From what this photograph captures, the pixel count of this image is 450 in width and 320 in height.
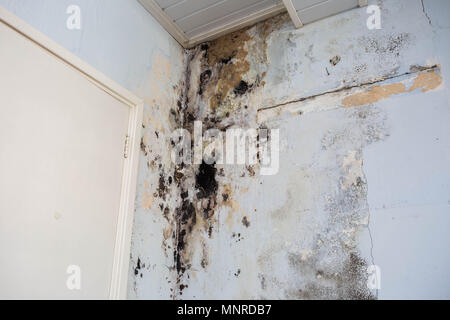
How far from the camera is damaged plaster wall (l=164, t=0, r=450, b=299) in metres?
1.67

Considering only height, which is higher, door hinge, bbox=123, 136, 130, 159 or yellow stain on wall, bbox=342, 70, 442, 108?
yellow stain on wall, bbox=342, 70, 442, 108

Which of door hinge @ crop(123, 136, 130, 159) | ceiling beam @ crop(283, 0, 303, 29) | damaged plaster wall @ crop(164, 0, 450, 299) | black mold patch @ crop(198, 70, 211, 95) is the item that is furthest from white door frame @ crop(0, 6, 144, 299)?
ceiling beam @ crop(283, 0, 303, 29)

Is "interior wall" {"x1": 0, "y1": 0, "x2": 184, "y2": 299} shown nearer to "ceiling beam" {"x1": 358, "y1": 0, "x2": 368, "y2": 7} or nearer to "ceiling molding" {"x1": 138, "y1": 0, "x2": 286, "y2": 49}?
"ceiling molding" {"x1": 138, "y1": 0, "x2": 286, "y2": 49}

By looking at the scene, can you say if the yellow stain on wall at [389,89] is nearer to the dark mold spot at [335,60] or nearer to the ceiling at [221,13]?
the dark mold spot at [335,60]

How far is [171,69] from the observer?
8.09ft

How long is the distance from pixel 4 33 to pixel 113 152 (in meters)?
0.71

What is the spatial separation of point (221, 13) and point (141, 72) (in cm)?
71

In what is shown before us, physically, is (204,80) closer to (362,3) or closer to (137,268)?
(362,3)

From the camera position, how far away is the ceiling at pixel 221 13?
2.11m

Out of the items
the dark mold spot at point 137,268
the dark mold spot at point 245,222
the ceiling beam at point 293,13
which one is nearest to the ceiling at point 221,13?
the ceiling beam at point 293,13

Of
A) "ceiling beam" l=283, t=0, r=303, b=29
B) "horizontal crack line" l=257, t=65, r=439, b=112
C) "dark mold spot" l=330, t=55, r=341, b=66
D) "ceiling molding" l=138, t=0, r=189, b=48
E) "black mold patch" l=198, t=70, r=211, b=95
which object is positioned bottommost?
"horizontal crack line" l=257, t=65, r=439, b=112

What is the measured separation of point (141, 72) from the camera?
215 cm

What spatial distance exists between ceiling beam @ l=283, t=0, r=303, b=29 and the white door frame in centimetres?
103
